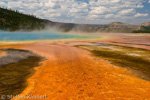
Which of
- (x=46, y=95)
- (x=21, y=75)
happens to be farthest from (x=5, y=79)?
(x=46, y=95)

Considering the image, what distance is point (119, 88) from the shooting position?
6074mm

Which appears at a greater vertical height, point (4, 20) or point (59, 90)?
point (4, 20)

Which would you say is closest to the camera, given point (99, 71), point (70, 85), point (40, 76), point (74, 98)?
point (74, 98)

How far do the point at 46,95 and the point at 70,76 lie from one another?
2.47 metres

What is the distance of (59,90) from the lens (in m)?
5.78

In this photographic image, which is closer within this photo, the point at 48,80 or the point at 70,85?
the point at 70,85

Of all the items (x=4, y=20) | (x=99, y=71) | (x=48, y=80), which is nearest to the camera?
(x=48, y=80)

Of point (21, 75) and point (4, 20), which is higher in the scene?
point (4, 20)

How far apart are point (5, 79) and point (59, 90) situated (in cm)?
330

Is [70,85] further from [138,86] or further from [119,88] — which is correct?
[138,86]

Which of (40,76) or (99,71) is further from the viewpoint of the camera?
(99,71)

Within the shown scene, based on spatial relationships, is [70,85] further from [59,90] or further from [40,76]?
[40,76]

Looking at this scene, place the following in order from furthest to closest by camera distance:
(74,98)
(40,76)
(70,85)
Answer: (40,76)
(70,85)
(74,98)

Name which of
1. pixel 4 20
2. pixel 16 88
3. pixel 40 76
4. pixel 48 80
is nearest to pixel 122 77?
pixel 48 80
